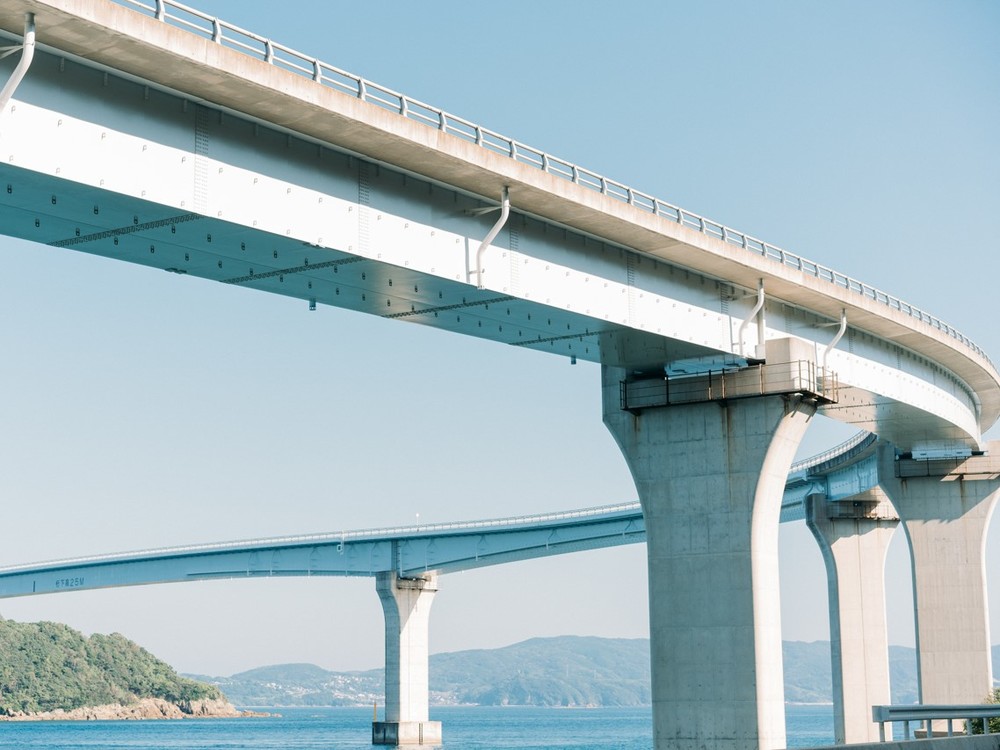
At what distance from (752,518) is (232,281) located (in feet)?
Result: 55.5

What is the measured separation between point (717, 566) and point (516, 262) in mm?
12392

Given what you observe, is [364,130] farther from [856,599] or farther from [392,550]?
[392,550]

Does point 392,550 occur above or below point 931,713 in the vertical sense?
above

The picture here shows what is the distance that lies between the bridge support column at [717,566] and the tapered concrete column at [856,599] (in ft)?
115

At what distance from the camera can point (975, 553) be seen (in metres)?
63.3

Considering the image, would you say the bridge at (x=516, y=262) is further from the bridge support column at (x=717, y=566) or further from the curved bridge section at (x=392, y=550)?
the curved bridge section at (x=392, y=550)

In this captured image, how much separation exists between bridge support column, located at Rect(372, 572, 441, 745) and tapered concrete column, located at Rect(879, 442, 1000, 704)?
44.4m

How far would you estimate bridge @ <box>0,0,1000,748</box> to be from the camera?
2422cm

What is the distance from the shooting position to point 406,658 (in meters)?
99.9

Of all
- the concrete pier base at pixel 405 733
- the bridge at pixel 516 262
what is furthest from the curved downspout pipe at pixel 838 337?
the concrete pier base at pixel 405 733

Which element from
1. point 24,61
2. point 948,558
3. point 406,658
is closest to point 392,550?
point 406,658

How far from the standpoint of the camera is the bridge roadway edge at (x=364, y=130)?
23.2m

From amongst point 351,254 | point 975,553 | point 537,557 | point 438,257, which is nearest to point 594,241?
point 438,257

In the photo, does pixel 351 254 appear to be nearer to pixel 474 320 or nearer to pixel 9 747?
pixel 474 320
